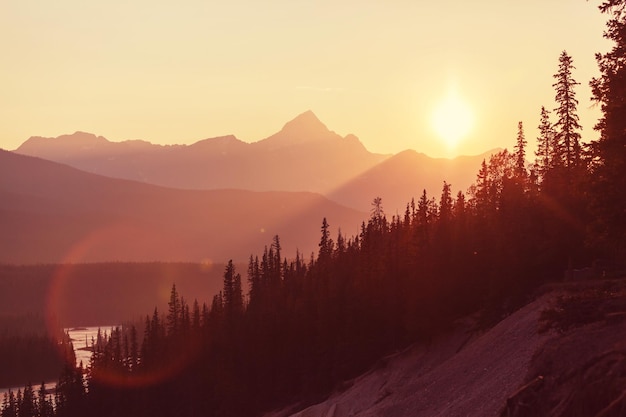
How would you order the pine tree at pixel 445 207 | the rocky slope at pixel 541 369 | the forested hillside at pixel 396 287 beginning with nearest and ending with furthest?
the rocky slope at pixel 541 369 < the forested hillside at pixel 396 287 < the pine tree at pixel 445 207

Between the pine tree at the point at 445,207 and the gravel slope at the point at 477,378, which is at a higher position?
the pine tree at the point at 445,207

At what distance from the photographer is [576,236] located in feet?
182

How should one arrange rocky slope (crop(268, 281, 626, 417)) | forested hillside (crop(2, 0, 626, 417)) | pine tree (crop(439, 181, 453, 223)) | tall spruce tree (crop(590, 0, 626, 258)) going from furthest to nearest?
pine tree (crop(439, 181, 453, 223))
forested hillside (crop(2, 0, 626, 417))
tall spruce tree (crop(590, 0, 626, 258))
rocky slope (crop(268, 281, 626, 417))

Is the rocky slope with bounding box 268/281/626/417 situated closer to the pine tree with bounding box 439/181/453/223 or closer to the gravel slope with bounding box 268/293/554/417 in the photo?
the gravel slope with bounding box 268/293/554/417

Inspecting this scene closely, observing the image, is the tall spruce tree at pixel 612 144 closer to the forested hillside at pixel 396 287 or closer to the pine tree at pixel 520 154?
the forested hillside at pixel 396 287

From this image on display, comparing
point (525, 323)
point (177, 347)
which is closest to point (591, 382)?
point (525, 323)

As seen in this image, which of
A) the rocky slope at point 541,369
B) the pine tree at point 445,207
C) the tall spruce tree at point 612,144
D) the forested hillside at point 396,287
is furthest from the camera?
the pine tree at point 445,207

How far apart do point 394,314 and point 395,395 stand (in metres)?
32.7

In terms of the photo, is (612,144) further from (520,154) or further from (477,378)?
(520,154)

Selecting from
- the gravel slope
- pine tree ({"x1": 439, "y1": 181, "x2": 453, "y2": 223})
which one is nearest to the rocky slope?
the gravel slope

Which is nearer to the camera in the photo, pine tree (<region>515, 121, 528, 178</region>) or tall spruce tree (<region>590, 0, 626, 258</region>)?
tall spruce tree (<region>590, 0, 626, 258</region>)

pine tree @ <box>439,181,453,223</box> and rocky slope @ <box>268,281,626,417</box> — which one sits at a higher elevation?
pine tree @ <box>439,181,453,223</box>

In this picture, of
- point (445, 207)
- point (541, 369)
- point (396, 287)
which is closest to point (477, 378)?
point (541, 369)

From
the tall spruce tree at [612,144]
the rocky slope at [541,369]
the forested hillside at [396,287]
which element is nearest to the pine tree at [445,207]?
the forested hillside at [396,287]
